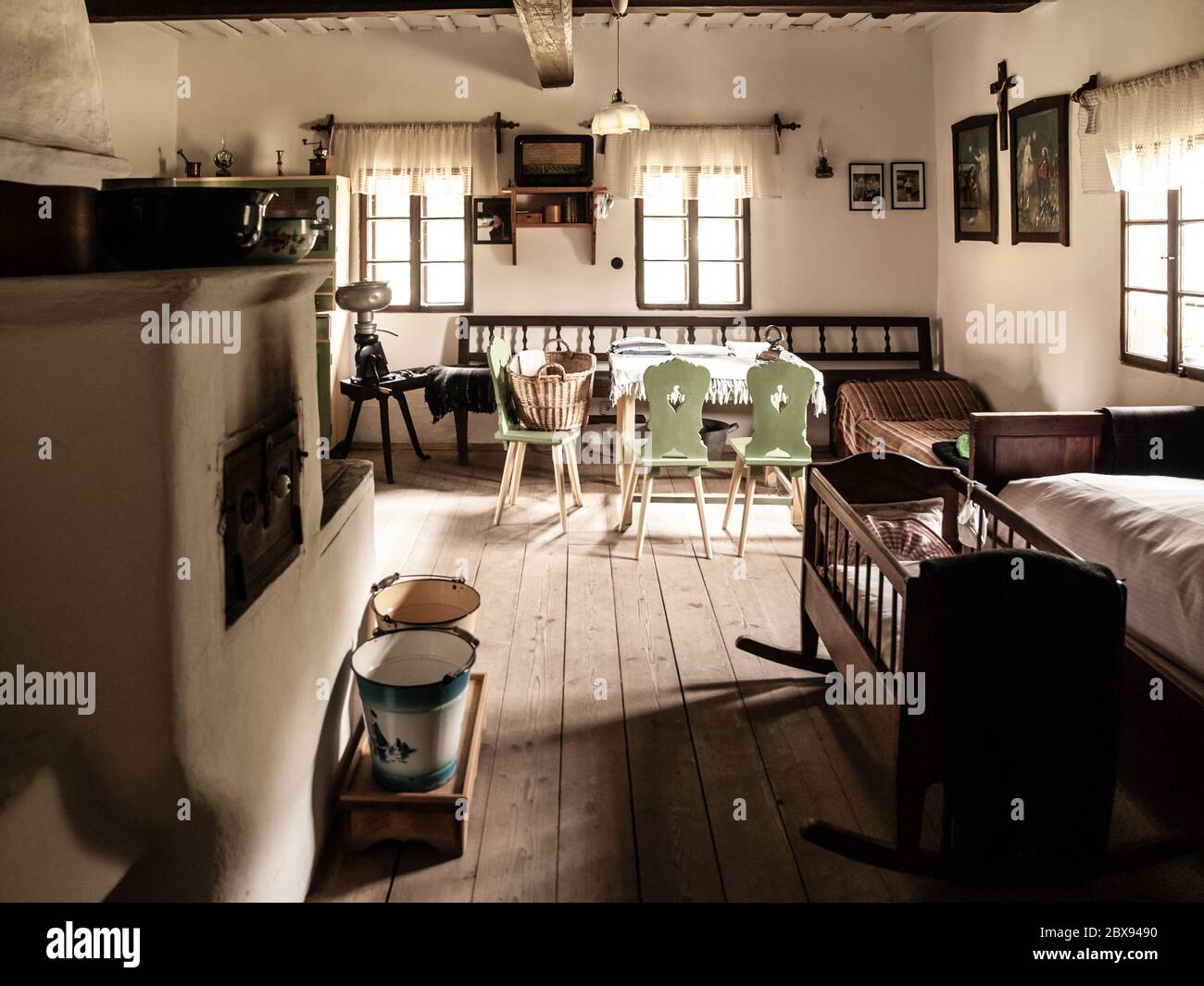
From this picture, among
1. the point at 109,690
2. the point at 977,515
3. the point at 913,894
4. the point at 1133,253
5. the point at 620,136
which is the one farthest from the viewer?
the point at 620,136

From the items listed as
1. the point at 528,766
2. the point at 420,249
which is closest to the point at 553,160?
the point at 420,249

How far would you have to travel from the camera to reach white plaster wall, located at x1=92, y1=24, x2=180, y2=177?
21.5 feet

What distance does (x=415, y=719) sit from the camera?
2.35 metres

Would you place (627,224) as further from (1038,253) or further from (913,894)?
(913,894)

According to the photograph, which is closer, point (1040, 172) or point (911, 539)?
point (911, 539)

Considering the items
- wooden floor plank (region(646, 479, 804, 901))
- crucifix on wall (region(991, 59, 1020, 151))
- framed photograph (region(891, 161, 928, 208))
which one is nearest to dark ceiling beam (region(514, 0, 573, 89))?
framed photograph (region(891, 161, 928, 208))

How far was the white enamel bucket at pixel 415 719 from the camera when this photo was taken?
2346 millimetres

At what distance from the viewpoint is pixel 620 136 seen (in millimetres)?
7484

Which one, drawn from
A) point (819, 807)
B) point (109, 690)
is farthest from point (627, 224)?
point (109, 690)

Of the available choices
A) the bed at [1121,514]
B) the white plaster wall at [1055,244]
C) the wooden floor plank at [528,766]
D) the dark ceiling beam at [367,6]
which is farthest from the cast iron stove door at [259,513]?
the dark ceiling beam at [367,6]

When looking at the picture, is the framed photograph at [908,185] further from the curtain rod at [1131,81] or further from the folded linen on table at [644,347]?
the folded linen on table at [644,347]

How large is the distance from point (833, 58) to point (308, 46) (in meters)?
3.90

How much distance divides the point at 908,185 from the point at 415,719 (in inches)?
Answer: 260

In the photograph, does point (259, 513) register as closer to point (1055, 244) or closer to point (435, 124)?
point (1055, 244)
